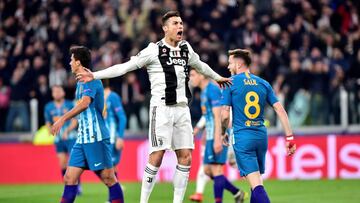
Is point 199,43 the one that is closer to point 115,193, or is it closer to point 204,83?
point 204,83

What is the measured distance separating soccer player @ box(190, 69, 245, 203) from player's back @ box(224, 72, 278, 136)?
2.50 metres

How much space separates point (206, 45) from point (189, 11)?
75.4 inches

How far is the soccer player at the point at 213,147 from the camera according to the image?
13.4 meters

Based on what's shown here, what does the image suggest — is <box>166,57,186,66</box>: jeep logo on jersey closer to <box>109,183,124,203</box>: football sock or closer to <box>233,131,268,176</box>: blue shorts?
<box>233,131,268,176</box>: blue shorts

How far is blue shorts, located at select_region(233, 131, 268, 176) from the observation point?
10406 mm

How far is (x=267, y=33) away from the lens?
22969mm

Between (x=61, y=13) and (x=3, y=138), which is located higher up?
(x=61, y=13)

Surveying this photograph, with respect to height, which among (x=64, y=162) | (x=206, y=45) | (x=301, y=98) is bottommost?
(x=64, y=162)

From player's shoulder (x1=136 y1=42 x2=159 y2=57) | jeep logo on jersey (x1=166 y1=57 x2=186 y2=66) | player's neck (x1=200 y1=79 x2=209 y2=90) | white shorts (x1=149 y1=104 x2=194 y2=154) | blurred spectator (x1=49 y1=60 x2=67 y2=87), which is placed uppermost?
blurred spectator (x1=49 y1=60 x2=67 y2=87)

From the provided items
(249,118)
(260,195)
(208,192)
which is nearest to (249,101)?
(249,118)

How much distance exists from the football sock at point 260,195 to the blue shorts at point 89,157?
2.01m

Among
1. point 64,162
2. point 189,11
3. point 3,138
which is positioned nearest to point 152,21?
point 189,11

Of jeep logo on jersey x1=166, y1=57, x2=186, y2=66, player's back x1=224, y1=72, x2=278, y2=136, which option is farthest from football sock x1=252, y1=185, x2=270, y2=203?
jeep logo on jersey x1=166, y1=57, x2=186, y2=66

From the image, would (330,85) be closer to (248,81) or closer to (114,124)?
(114,124)
